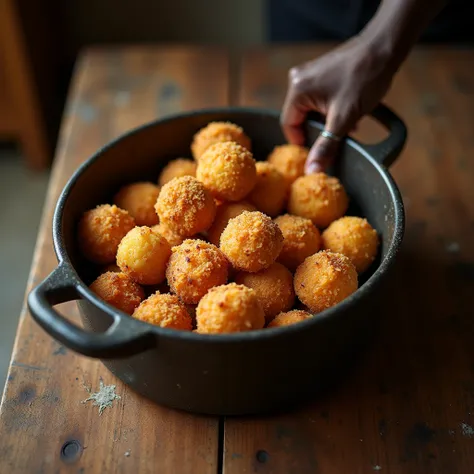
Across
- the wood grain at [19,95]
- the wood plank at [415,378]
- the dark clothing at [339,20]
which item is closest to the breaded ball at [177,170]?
the wood plank at [415,378]

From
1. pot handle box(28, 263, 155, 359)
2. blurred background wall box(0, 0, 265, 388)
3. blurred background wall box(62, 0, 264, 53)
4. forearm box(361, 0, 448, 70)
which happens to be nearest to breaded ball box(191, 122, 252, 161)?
forearm box(361, 0, 448, 70)

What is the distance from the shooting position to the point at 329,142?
0.80m

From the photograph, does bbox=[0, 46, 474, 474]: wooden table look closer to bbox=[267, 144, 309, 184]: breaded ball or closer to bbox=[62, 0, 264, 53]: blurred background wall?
bbox=[267, 144, 309, 184]: breaded ball

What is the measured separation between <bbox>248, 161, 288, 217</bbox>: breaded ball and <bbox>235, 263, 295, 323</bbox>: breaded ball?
119 millimetres

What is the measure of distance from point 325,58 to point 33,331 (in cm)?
52

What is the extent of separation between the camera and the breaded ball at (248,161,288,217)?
0.78 meters

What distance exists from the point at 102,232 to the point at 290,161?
0.90ft

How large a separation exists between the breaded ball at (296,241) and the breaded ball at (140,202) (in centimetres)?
17

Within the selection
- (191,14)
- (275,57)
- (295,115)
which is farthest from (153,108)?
(191,14)

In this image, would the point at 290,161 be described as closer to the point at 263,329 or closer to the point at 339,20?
the point at 263,329

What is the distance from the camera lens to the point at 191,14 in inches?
81.0

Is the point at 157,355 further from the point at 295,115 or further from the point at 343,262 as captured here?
the point at 295,115

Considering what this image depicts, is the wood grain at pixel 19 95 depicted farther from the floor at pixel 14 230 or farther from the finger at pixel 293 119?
the finger at pixel 293 119

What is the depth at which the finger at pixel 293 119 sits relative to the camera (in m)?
0.82
